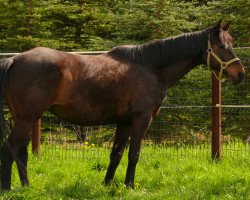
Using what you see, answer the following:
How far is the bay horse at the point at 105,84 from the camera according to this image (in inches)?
222

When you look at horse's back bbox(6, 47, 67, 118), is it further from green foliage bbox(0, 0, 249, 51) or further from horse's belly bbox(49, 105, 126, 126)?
green foliage bbox(0, 0, 249, 51)

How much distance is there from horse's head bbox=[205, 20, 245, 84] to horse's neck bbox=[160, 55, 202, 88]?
0.26 m

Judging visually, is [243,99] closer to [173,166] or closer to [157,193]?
[173,166]

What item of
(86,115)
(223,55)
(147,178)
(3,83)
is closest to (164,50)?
(223,55)

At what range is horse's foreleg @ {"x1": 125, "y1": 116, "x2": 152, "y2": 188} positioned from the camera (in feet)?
20.3

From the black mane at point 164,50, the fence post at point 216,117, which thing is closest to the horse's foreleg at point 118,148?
the black mane at point 164,50

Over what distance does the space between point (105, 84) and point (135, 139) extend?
0.83 meters

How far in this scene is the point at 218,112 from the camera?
8.34 m

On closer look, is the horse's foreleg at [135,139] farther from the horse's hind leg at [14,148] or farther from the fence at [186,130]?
the fence at [186,130]

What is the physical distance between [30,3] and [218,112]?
25.5 feet

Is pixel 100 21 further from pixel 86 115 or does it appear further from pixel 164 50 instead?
pixel 86 115

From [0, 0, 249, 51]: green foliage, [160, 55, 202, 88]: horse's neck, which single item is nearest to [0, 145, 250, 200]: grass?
[160, 55, 202, 88]: horse's neck

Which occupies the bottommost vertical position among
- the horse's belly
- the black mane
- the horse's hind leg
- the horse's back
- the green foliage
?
the horse's hind leg

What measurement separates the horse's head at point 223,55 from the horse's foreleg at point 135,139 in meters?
1.23
